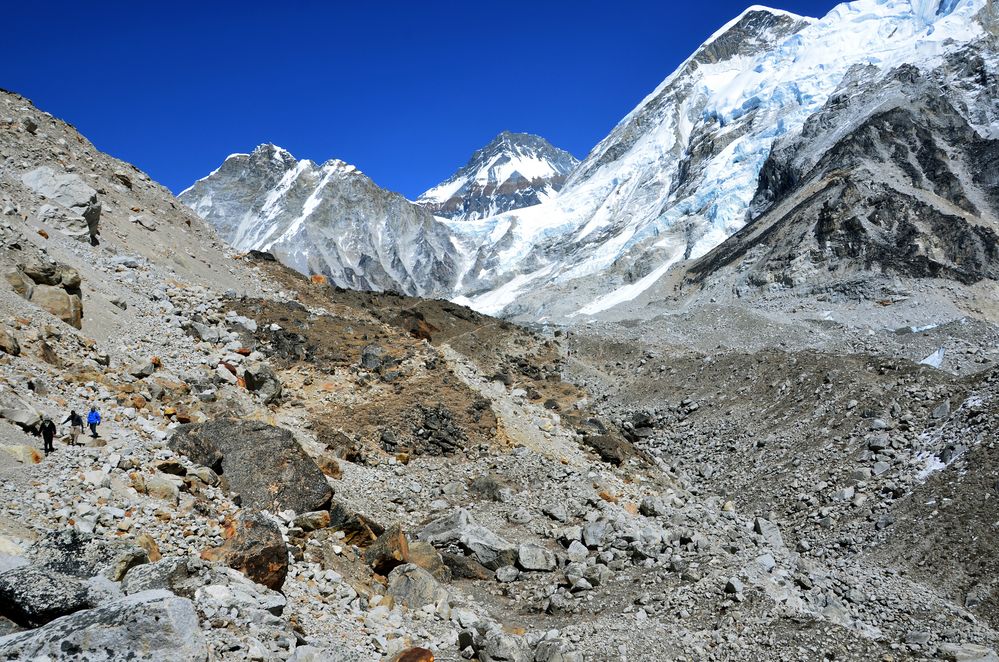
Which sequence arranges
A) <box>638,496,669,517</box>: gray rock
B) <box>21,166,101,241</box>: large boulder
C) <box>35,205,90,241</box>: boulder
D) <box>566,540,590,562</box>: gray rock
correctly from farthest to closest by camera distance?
<box>21,166,101,241</box>: large boulder
<box>35,205,90,241</box>: boulder
<box>638,496,669,517</box>: gray rock
<box>566,540,590,562</box>: gray rock

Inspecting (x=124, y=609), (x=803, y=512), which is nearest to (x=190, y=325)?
(x=124, y=609)

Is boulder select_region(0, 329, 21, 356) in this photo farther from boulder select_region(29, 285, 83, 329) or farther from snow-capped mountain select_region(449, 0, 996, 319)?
snow-capped mountain select_region(449, 0, 996, 319)

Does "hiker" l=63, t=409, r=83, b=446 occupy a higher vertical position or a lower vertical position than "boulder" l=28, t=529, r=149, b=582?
higher

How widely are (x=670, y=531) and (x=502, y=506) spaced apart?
351 centimetres

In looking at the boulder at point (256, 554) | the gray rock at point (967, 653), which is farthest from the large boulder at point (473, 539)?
the gray rock at point (967, 653)

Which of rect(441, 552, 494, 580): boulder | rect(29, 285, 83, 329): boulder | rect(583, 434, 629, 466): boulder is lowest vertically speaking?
rect(441, 552, 494, 580): boulder

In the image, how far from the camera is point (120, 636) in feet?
19.5

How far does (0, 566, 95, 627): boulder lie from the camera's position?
21.0ft

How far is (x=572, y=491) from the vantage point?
1623cm

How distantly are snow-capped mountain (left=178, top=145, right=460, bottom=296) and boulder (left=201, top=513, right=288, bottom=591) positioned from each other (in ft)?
433

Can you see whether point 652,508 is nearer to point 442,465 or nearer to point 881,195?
point 442,465

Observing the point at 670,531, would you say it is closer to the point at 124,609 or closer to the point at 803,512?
the point at 803,512

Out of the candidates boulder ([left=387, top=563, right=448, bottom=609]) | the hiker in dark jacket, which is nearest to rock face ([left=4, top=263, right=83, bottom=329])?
the hiker in dark jacket

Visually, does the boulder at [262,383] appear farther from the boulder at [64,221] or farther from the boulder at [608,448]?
the boulder at [608,448]
